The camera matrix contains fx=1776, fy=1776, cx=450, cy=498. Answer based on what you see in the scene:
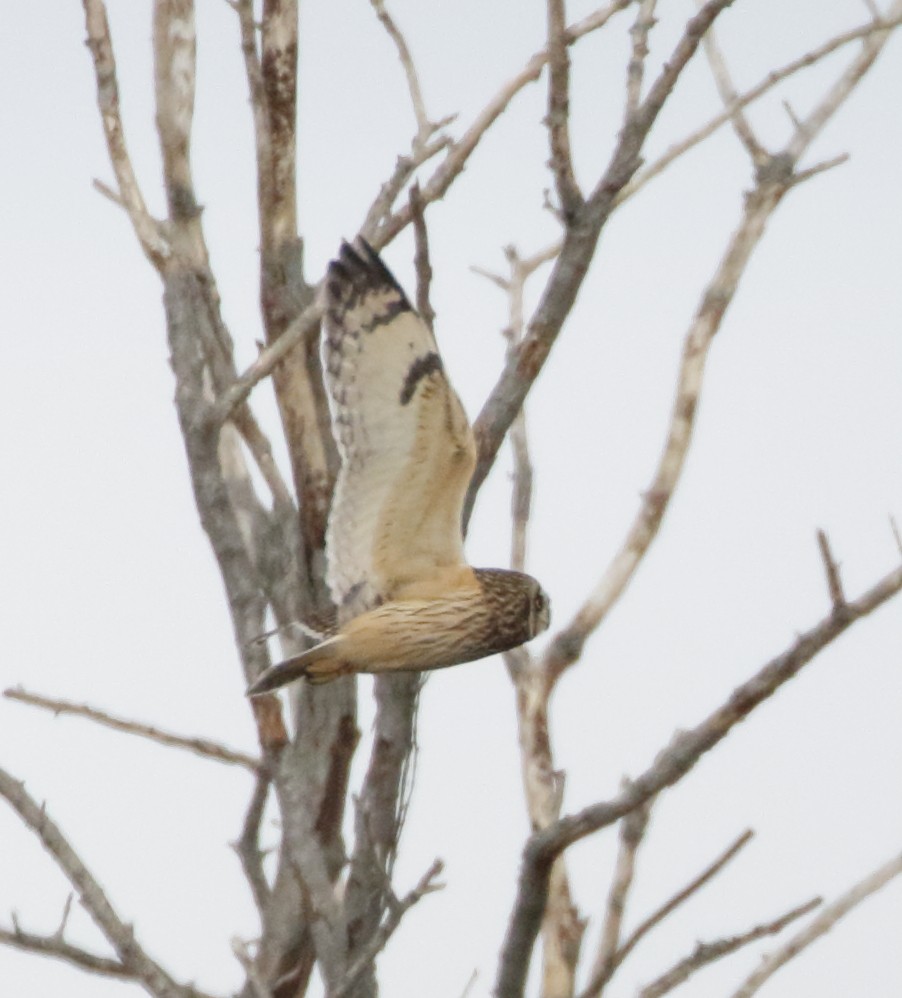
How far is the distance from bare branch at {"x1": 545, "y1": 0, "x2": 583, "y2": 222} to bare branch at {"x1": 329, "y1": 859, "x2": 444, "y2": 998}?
1.59 metres

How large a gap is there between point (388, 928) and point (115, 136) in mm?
2052

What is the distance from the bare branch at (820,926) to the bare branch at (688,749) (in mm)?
958

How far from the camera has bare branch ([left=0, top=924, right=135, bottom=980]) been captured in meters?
3.59

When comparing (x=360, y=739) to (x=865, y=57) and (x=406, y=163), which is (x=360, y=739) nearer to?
(x=406, y=163)

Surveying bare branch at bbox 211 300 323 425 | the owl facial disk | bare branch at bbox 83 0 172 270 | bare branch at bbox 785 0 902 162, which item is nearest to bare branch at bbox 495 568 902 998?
bare branch at bbox 211 300 323 425

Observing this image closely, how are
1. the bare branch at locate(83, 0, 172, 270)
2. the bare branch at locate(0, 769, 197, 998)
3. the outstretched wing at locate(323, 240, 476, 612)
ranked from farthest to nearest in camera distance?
the bare branch at locate(83, 0, 172, 270) < the outstretched wing at locate(323, 240, 476, 612) < the bare branch at locate(0, 769, 197, 998)

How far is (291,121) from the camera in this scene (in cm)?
447

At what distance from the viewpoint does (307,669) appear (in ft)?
13.5

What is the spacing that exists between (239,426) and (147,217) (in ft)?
1.82

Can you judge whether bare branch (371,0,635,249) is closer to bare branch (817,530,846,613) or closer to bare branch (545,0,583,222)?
bare branch (545,0,583,222)

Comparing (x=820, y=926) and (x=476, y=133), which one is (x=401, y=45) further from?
(x=820, y=926)

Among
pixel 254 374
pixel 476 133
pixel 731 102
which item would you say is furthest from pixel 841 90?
pixel 254 374

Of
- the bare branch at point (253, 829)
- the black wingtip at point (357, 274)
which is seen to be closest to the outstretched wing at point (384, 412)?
the black wingtip at point (357, 274)

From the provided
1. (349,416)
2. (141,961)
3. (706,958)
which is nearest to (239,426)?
(349,416)
